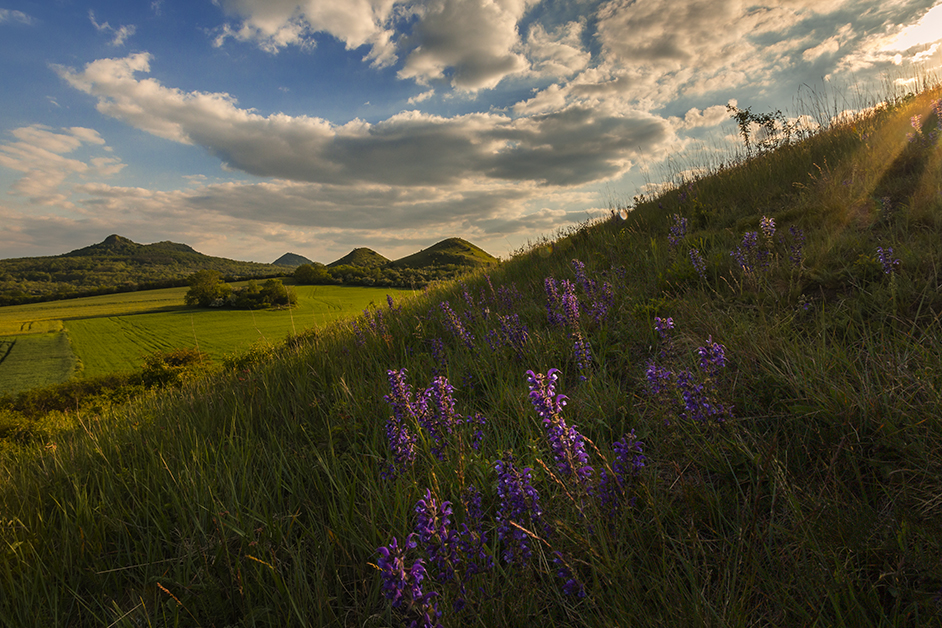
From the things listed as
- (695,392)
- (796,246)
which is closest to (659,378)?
(695,392)

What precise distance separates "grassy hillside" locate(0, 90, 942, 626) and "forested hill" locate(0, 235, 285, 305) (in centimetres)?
6955

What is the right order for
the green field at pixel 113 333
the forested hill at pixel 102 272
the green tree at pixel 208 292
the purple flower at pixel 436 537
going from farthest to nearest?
the forested hill at pixel 102 272, the green tree at pixel 208 292, the green field at pixel 113 333, the purple flower at pixel 436 537

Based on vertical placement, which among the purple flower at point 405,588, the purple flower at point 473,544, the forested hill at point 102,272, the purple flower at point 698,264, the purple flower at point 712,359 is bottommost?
the purple flower at point 473,544

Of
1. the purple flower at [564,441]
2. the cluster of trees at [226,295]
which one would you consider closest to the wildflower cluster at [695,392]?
the purple flower at [564,441]

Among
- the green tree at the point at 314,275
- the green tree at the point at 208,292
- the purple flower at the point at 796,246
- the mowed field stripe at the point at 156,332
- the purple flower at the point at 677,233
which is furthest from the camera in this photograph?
the green tree at the point at 208,292

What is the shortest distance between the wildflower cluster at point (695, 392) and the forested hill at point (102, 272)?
71.5 meters

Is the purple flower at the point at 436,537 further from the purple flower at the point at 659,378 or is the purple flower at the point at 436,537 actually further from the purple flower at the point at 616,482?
the purple flower at the point at 659,378

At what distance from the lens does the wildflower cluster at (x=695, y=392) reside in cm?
192

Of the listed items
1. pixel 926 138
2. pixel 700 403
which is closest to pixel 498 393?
pixel 700 403

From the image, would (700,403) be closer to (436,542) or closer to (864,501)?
(864,501)

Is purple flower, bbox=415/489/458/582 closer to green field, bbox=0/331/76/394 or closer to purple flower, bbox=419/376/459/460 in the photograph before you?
purple flower, bbox=419/376/459/460

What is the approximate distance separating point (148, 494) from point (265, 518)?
1.10 meters

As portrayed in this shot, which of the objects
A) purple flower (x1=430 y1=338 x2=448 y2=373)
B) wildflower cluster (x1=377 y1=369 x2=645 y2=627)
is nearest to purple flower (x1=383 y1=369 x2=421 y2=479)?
wildflower cluster (x1=377 y1=369 x2=645 y2=627)

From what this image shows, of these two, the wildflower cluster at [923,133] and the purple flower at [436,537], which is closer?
the purple flower at [436,537]
